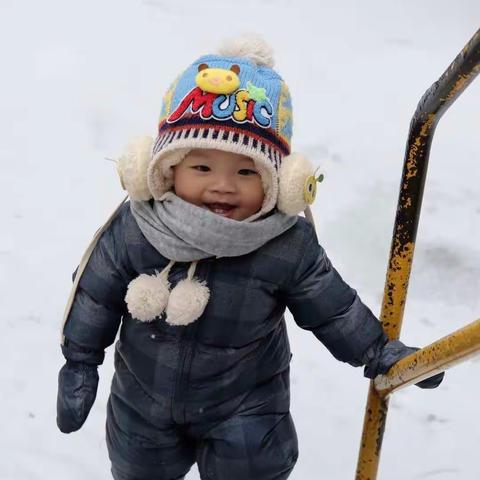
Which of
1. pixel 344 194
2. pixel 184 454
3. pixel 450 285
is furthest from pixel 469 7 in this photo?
pixel 184 454

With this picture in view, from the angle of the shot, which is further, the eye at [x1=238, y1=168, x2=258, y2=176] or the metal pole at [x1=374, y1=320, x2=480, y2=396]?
the eye at [x1=238, y1=168, x2=258, y2=176]

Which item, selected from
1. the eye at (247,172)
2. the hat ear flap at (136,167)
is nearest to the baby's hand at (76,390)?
the hat ear flap at (136,167)

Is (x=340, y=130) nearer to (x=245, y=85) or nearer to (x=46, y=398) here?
(x=46, y=398)

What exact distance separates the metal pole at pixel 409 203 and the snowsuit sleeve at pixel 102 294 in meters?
0.48

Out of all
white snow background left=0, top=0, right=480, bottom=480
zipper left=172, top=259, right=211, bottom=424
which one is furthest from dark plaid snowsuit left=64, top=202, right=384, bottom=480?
white snow background left=0, top=0, right=480, bottom=480

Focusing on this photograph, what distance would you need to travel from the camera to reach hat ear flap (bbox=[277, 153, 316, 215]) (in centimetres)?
152

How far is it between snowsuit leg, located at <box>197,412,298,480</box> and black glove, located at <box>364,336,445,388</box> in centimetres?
22

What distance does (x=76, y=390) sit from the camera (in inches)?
69.7

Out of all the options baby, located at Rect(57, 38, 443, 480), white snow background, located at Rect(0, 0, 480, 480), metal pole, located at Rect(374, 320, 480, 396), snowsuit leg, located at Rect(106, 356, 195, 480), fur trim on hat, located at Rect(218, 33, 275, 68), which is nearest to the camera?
metal pole, located at Rect(374, 320, 480, 396)

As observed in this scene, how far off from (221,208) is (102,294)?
0.29 metres

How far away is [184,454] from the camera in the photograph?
1.84 metres

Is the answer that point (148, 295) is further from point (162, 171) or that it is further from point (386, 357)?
point (386, 357)

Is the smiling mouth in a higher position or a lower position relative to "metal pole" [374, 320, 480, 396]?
higher

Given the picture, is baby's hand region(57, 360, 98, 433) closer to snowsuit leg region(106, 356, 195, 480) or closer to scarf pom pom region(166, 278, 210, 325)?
snowsuit leg region(106, 356, 195, 480)
